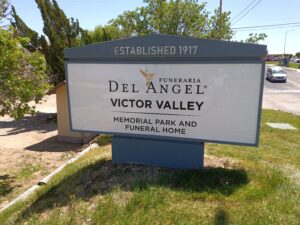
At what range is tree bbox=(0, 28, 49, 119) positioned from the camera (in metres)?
7.80

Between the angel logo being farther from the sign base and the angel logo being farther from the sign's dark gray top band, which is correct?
the sign base

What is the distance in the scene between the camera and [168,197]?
4.61m

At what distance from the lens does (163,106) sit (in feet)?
18.1

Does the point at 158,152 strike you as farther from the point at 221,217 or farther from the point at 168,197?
the point at 221,217

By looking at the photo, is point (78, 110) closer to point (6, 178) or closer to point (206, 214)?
point (206, 214)

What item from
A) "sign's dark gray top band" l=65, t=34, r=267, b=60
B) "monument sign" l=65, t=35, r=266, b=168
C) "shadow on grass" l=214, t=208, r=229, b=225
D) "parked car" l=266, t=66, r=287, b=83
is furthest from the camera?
"parked car" l=266, t=66, r=287, b=83

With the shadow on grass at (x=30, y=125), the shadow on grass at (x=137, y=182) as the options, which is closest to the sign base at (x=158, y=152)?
the shadow on grass at (x=137, y=182)

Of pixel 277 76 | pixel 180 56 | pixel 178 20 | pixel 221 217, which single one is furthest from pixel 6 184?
pixel 277 76

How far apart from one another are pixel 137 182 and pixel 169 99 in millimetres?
1570

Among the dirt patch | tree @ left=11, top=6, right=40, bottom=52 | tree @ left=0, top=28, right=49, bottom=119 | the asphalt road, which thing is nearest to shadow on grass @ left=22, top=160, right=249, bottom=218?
the dirt patch

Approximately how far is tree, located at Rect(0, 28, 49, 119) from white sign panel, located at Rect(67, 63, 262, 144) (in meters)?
2.82

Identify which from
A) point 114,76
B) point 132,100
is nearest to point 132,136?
point 132,100

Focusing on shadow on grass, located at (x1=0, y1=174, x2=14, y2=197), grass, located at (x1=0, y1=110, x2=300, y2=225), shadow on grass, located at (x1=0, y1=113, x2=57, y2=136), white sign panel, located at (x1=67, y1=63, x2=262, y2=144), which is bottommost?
shadow on grass, located at (x1=0, y1=113, x2=57, y2=136)

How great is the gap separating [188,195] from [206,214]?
21.1 inches
